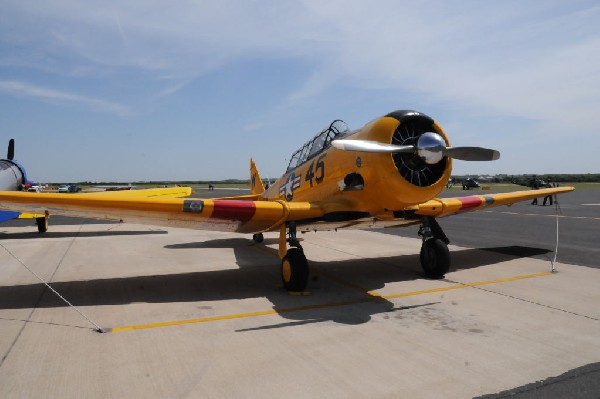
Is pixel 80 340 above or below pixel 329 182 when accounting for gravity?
below

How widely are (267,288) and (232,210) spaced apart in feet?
5.10

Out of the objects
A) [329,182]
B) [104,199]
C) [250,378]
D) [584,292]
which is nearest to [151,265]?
[104,199]

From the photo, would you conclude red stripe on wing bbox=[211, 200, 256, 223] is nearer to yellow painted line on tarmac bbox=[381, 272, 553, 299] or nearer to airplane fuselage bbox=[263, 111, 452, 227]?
airplane fuselage bbox=[263, 111, 452, 227]

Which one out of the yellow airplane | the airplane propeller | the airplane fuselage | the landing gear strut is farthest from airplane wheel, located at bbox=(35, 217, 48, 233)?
the airplane propeller

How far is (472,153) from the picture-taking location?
5.98m

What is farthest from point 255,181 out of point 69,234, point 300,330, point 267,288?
point 300,330

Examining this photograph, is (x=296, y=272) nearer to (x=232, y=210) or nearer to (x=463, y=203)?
(x=232, y=210)

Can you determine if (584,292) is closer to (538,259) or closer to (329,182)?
(538,259)

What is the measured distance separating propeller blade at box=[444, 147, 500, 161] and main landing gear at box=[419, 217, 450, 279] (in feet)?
6.43

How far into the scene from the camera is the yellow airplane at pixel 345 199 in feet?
19.3

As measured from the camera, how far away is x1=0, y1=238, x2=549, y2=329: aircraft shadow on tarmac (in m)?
5.76

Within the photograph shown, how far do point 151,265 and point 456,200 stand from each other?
6.88 m

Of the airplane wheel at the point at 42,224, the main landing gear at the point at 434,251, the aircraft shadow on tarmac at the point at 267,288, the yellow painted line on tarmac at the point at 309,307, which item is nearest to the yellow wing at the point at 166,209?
the aircraft shadow on tarmac at the point at 267,288

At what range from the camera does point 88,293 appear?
21.7 feet
